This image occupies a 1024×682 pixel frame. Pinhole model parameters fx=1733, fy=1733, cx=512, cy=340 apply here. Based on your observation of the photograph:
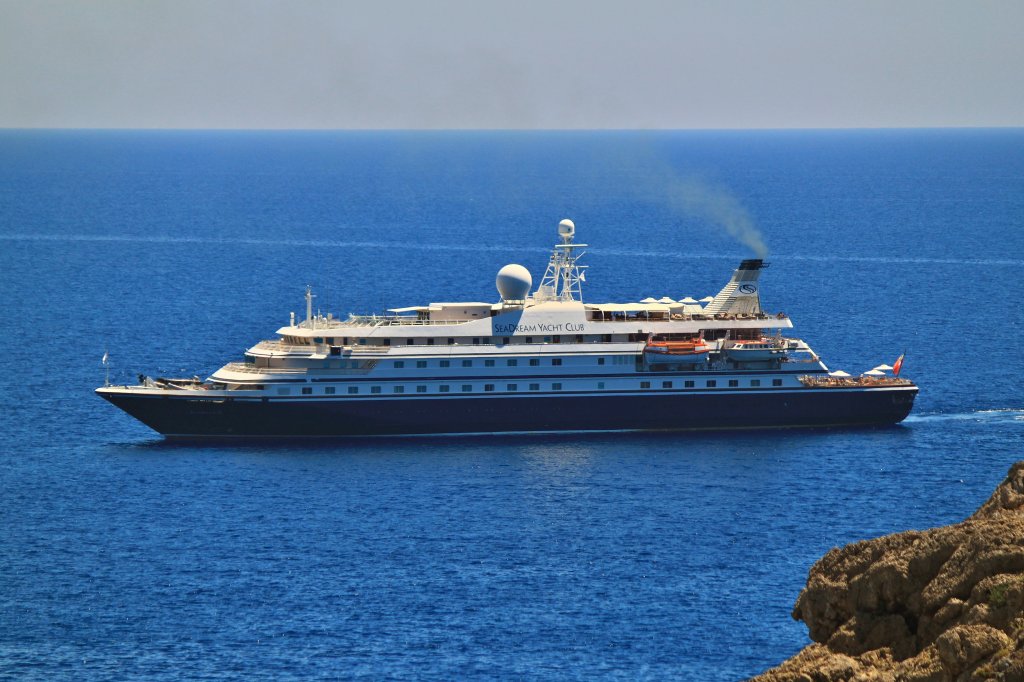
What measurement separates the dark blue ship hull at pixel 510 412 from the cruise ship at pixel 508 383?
0.24 ft

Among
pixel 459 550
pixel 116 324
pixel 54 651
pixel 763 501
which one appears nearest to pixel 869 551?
pixel 54 651

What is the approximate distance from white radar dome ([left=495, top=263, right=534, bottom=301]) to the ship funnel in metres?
10.7

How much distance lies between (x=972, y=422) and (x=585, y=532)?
2954 cm

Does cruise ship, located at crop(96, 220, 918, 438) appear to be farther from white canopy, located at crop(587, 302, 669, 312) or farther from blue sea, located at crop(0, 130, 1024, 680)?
blue sea, located at crop(0, 130, 1024, 680)

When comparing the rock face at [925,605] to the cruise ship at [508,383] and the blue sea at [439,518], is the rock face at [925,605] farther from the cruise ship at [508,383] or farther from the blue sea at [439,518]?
the cruise ship at [508,383]

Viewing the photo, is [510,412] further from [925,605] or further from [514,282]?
[925,605]

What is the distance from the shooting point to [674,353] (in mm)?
92500

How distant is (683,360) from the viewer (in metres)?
92.6

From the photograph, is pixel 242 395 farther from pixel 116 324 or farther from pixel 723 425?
pixel 116 324

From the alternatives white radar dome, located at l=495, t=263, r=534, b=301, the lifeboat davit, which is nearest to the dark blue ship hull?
the lifeboat davit

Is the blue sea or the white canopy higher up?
the white canopy

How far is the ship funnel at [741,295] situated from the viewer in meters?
96.9

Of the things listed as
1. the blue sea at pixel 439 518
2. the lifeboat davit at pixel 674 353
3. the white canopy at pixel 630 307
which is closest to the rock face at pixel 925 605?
the blue sea at pixel 439 518

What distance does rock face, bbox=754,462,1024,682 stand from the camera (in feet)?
85.1
